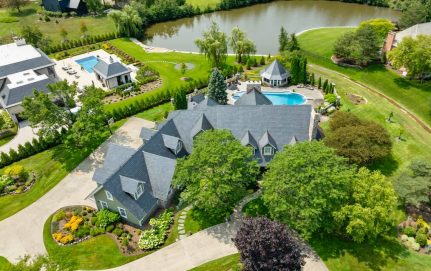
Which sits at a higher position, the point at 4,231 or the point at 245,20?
the point at 245,20

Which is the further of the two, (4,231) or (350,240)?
(4,231)

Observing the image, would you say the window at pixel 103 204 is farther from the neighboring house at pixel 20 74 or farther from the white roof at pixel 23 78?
the white roof at pixel 23 78

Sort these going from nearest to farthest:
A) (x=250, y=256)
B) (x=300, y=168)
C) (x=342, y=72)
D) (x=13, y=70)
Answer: (x=250, y=256)
(x=300, y=168)
(x=13, y=70)
(x=342, y=72)

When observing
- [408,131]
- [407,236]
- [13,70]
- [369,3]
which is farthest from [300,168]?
[369,3]

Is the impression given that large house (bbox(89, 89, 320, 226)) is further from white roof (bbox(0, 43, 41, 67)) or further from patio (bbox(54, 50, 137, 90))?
white roof (bbox(0, 43, 41, 67))

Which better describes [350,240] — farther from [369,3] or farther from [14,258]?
[369,3]

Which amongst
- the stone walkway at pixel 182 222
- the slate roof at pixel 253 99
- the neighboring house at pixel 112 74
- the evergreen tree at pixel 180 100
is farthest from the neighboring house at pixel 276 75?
the stone walkway at pixel 182 222
